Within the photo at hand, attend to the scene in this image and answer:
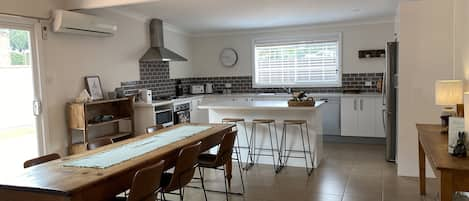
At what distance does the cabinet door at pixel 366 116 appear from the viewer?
622 cm

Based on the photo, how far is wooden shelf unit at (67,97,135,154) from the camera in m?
4.50

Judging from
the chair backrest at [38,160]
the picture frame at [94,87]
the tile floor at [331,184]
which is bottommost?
the tile floor at [331,184]

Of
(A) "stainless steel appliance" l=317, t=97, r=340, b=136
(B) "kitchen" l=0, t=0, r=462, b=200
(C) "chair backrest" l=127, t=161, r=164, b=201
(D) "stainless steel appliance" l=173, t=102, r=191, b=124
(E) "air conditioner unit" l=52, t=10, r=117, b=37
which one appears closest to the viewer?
(C) "chair backrest" l=127, t=161, r=164, b=201

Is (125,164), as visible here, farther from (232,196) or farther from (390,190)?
(390,190)

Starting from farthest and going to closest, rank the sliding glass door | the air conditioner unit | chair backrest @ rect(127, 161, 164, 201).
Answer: the air conditioner unit → the sliding glass door → chair backrest @ rect(127, 161, 164, 201)

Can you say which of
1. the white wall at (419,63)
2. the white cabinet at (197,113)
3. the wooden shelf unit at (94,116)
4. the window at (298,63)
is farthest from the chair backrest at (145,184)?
the window at (298,63)

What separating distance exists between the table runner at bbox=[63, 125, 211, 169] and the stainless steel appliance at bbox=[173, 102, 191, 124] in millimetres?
2173

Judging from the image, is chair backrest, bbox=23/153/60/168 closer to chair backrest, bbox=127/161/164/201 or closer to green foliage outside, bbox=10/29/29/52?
chair backrest, bbox=127/161/164/201

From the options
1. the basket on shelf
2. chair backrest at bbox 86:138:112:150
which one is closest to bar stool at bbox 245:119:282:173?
the basket on shelf

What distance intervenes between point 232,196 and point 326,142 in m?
3.28

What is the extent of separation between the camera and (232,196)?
3.85m

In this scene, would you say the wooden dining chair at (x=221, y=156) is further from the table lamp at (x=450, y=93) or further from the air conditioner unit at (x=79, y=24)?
the air conditioner unit at (x=79, y=24)

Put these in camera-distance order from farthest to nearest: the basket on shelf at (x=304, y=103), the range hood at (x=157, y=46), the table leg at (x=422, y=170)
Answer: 1. the range hood at (x=157, y=46)
2. the basket on shelf at (x=304, y=103)
3. the table leg at (x=422, y=170)

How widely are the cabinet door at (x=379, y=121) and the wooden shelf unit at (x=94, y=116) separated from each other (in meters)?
4.01
